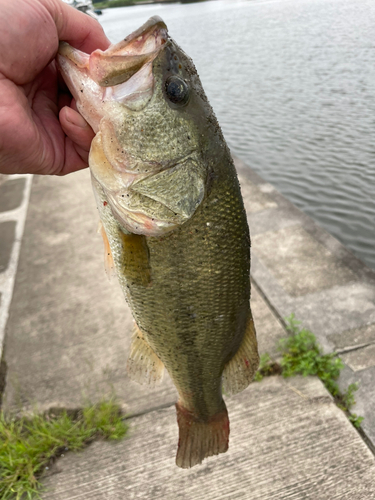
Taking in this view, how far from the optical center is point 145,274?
156 centimetres

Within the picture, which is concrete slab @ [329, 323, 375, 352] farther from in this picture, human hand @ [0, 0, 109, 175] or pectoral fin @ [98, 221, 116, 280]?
human hand @ [0, 0, 109, 175]

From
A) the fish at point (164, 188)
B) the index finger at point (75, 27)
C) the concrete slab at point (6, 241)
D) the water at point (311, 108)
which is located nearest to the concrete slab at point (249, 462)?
the fish at point (164, 188)

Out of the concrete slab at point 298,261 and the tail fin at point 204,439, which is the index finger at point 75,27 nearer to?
the tail fin at point 204,439

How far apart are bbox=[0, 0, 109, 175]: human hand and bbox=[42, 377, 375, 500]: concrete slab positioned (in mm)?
1701

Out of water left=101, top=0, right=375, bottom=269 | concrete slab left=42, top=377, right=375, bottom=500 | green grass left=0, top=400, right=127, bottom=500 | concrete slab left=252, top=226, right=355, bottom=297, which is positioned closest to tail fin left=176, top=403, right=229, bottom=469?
concrete slab left=42, top=377, right=375, bottom=500

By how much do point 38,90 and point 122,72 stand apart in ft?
2.60

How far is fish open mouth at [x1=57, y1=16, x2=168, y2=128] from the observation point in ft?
4.29

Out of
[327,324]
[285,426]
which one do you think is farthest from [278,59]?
[285,426]

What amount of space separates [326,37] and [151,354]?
16.2 m

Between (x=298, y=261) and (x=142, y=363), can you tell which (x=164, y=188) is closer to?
(x=142, y=363)

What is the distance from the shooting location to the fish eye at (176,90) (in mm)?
1392

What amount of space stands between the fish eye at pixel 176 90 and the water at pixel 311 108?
16.0 feet

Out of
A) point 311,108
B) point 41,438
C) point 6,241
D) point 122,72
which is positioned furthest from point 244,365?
point 311,108

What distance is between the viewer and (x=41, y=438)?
254cm
